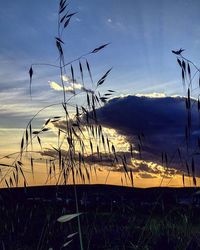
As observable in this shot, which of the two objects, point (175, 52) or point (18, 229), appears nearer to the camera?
point (175, 52)

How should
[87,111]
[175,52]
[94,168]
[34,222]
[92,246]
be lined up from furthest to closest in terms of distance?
[34,222] → [92,246] → [94,168] → [87,111] → [175,52]

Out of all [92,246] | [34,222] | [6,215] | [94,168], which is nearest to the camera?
[94,168]

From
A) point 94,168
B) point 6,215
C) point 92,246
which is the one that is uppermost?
point 94,168

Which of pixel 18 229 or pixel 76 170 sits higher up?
pixel 76 170

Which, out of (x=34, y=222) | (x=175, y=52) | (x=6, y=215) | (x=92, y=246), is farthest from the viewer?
(x=34, y=222)

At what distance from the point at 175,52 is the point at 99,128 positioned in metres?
0.93

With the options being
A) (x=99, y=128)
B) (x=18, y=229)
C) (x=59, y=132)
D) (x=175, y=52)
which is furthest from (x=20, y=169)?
(x=18, y=229)

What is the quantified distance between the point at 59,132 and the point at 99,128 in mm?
354

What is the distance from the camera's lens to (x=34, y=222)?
701 cm

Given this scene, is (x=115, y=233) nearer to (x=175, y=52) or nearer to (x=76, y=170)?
(x=76, y=170)

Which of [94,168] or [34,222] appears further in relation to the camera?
[34,222]

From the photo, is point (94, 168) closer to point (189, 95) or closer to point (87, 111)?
point (87, 111)

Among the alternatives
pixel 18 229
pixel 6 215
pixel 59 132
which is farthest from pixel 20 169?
pixel 18 229

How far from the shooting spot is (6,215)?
5.02 metres
